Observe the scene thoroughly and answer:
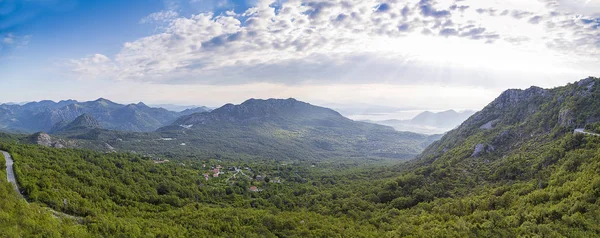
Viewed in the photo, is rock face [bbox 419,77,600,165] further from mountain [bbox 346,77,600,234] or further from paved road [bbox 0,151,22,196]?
paved road [bbox 0,151,22,196]

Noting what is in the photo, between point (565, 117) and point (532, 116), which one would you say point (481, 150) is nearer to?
point (565, 117)

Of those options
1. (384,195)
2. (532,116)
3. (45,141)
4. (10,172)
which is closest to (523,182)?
(384,195)

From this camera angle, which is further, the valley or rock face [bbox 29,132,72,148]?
rock face [bbox 29,132,72,148]

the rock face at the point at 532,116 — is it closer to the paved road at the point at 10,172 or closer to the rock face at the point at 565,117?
the rock face at the point at 565,117

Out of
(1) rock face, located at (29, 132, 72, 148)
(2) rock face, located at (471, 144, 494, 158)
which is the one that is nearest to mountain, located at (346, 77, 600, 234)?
(2) rock face, located at (471, 144, 494, 158)

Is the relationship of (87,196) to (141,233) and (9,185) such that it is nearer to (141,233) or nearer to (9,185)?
(9,185)

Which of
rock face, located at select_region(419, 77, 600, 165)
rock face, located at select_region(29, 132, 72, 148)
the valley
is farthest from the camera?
rock face, located at select_region(29, 132, 72, 148)

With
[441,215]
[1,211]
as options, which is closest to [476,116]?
[441,215]

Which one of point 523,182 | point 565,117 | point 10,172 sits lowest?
point 523,182

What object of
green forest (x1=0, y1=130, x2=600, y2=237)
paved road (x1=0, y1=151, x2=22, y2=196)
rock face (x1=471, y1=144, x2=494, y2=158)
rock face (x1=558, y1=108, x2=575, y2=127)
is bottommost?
green forest (x1=0, y1=130, x2=600, y2=237)

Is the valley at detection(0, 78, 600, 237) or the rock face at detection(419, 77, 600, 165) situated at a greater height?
the rock face at detection(419, 77, 600, 165)

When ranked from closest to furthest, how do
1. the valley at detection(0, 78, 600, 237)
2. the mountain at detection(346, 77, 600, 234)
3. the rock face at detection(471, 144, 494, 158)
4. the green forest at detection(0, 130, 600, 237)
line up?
the green forest at detection(0, 130, 600, 237), the mountain at detection(346, 77, 600, 234), the valley at detection(0, 78, 600, 237), the rock face at detection(471, 144, 494, 158)
